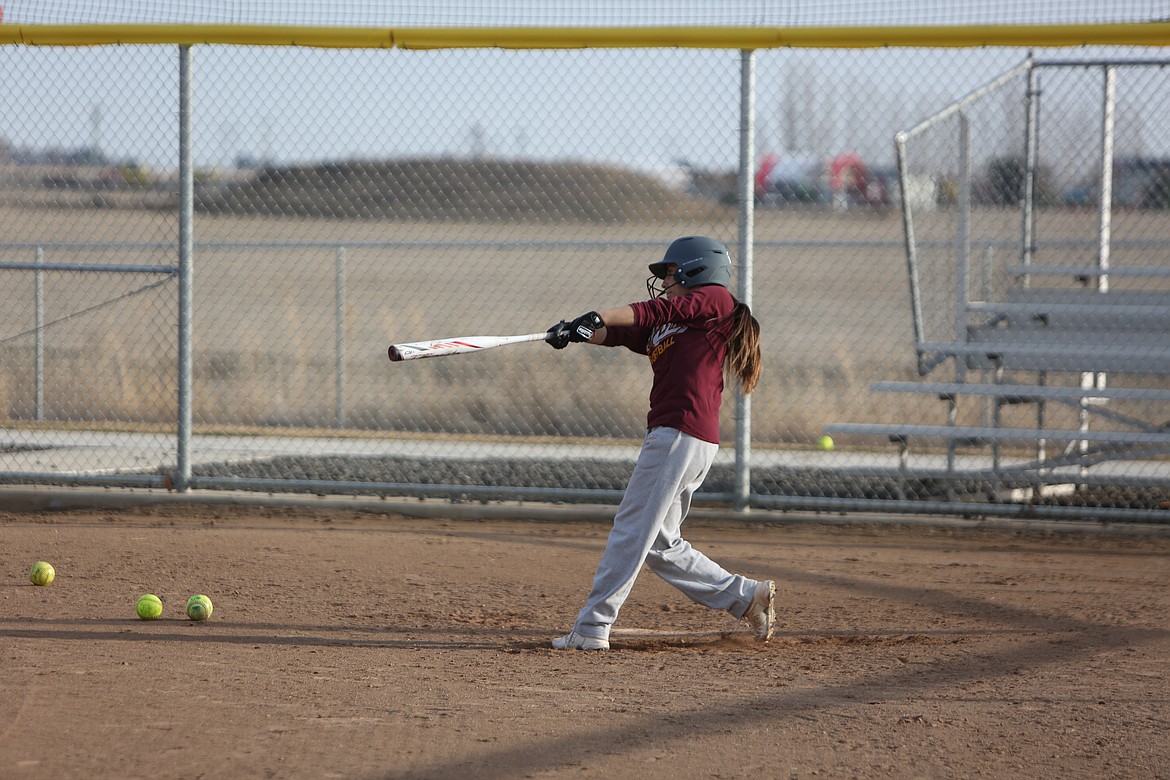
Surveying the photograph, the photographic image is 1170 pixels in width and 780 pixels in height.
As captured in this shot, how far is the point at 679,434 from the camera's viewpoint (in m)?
4.89

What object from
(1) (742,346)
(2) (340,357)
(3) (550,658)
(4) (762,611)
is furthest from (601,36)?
(2) (340,357)

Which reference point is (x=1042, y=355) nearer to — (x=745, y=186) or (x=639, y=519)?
(x=745, y=186)

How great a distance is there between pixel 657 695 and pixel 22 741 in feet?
6.58

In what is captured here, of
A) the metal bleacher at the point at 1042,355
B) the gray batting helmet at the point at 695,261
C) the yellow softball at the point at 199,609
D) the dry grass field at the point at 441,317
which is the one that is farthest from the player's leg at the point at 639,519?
the dry grass field at the point at 441,317

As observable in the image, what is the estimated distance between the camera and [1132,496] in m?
9.02

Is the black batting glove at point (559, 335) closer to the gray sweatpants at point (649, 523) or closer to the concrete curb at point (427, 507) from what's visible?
the gray sweatpants at point (649, 523)

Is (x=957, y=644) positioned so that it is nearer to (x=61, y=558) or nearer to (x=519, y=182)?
(x=61, y=558)

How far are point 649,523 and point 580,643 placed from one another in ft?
1.87

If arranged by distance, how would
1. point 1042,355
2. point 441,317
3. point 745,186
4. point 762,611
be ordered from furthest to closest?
point 441,317 < point 1042,355 < point 745,186 < point 762,611

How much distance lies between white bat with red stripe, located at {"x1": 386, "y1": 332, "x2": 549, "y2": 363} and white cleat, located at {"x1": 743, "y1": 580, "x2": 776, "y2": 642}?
141cm

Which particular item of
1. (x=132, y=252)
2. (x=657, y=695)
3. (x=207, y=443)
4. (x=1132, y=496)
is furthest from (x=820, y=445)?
(x=132, y=252)

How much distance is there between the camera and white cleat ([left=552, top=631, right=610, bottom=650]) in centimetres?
491

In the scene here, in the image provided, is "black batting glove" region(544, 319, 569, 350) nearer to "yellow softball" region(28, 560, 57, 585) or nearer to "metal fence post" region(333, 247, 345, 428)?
"yellow softball" region(28, 560, 57, 585)

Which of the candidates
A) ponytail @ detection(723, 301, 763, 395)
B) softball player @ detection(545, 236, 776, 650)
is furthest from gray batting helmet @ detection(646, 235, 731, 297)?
ponytail @ detection(723, 301, 763, 395)
